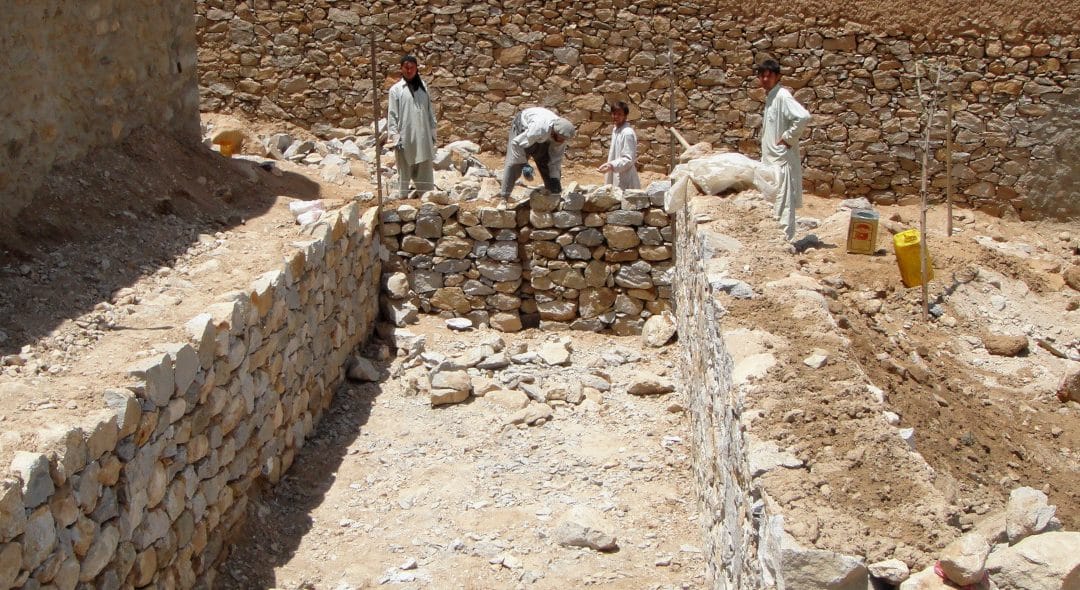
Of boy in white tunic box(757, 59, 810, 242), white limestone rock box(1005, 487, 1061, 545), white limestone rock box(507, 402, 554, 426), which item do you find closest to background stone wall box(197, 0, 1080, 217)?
boy in white tunic box(757, 59, 810, 242)

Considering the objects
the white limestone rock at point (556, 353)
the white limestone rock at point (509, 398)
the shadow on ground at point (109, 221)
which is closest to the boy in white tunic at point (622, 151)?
the white limestone rock at point (556, 353)

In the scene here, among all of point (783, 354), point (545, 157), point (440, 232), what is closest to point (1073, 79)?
point (545, 157)

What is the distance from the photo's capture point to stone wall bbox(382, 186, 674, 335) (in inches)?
353

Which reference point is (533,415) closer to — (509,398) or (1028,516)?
(509,398)

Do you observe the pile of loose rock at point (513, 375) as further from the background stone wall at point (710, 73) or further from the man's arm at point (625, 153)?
the background stone wall at point (710, 73)

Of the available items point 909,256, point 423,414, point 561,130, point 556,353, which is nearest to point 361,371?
point 423,414

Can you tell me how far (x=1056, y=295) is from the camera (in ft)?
31.7

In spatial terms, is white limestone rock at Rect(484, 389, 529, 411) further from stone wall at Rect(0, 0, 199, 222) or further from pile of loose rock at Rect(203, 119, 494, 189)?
stone wall at Rect(0, 0, 199, 222)

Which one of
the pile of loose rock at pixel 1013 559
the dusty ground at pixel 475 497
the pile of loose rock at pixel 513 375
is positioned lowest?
the dusty ground at pixel 475 497

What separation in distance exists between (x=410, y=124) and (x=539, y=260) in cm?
166

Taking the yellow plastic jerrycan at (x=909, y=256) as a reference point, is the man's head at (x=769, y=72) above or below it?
above

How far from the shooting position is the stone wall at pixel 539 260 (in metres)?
8.98

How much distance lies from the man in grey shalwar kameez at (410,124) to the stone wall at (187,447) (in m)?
1.97

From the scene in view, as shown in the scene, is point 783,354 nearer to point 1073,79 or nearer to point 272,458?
point 272,458
